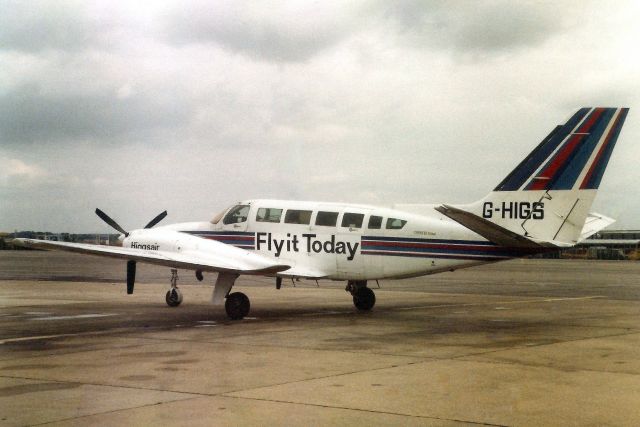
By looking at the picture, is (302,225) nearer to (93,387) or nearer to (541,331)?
(541,331)

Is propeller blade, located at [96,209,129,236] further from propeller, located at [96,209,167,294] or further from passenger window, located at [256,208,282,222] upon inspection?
passenger window, located at [256,208,282,222]

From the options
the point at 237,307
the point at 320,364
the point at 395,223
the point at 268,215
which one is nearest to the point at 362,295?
the point at 395,223

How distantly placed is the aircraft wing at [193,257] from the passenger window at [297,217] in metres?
1.63

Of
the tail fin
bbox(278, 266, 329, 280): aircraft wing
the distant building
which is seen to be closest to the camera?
the tail fin

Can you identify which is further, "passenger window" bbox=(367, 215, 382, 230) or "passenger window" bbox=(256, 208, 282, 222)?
"passenger window" bbox=(256, 208, 282, 222)

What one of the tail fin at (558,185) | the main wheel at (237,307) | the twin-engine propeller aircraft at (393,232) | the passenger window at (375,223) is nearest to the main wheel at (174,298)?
the twin-engine propeller aircraft at (393,232)

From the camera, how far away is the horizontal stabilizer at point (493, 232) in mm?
17578

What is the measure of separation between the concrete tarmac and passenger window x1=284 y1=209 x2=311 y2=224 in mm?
2763

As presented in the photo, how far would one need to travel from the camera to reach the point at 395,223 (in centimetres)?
2036

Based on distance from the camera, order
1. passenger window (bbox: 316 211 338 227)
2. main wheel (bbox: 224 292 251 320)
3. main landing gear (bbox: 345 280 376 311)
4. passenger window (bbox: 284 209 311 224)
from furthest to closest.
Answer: main landing gear (bbox: 345 280 376 311)
passenger window (bbox: 284 209 311 224)
passenger window (bbox: 316 211 338 227)
main wheel (bbox: 224 292 251 320)

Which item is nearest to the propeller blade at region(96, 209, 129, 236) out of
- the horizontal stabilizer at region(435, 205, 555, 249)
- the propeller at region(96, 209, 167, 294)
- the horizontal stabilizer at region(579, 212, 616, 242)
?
the propeller at region(96, 209, 167, 294)

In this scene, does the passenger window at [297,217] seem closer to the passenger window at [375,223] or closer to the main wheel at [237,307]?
the passenger window at [375,223]

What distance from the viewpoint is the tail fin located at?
18328 mm

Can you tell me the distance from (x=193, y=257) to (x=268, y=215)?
9.49 feet
